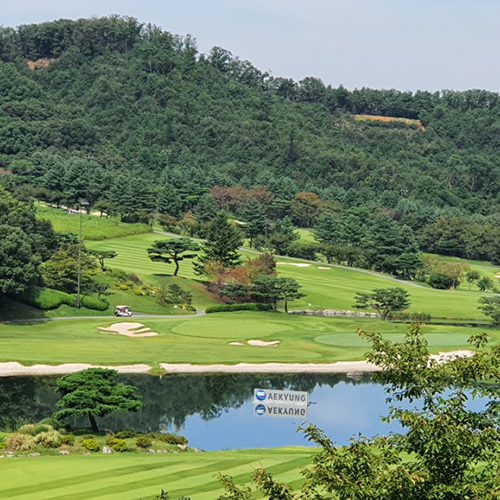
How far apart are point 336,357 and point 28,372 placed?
74.4 feet

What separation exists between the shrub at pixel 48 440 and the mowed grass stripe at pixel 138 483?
A: 7509 mm

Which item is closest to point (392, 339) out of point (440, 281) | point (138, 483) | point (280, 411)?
point (280, 411)

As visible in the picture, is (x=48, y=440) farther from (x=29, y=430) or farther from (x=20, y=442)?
(x=29, y=430)

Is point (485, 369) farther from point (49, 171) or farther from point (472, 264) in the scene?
point (49, 171)

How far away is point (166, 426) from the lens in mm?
52219

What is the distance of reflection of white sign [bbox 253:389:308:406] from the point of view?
182 feet

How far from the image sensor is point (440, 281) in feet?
426

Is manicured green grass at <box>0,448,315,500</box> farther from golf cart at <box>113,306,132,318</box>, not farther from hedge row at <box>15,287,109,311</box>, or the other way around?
golf cart at <box>113,306,132,318</box>

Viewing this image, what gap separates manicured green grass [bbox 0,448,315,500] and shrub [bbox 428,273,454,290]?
89.2 metres

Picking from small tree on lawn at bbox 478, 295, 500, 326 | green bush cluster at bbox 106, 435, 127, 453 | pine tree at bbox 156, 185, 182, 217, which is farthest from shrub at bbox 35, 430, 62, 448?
pine tree at bbox 156, 185, 182, 217

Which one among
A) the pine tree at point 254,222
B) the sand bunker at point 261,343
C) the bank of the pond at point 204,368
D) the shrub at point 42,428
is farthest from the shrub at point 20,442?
the pine tree at point 254,222

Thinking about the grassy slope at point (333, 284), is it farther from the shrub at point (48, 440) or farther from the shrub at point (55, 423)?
the shrub at point (48, 440)

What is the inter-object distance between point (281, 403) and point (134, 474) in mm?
20373

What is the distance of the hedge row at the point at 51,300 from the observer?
8725 cm
